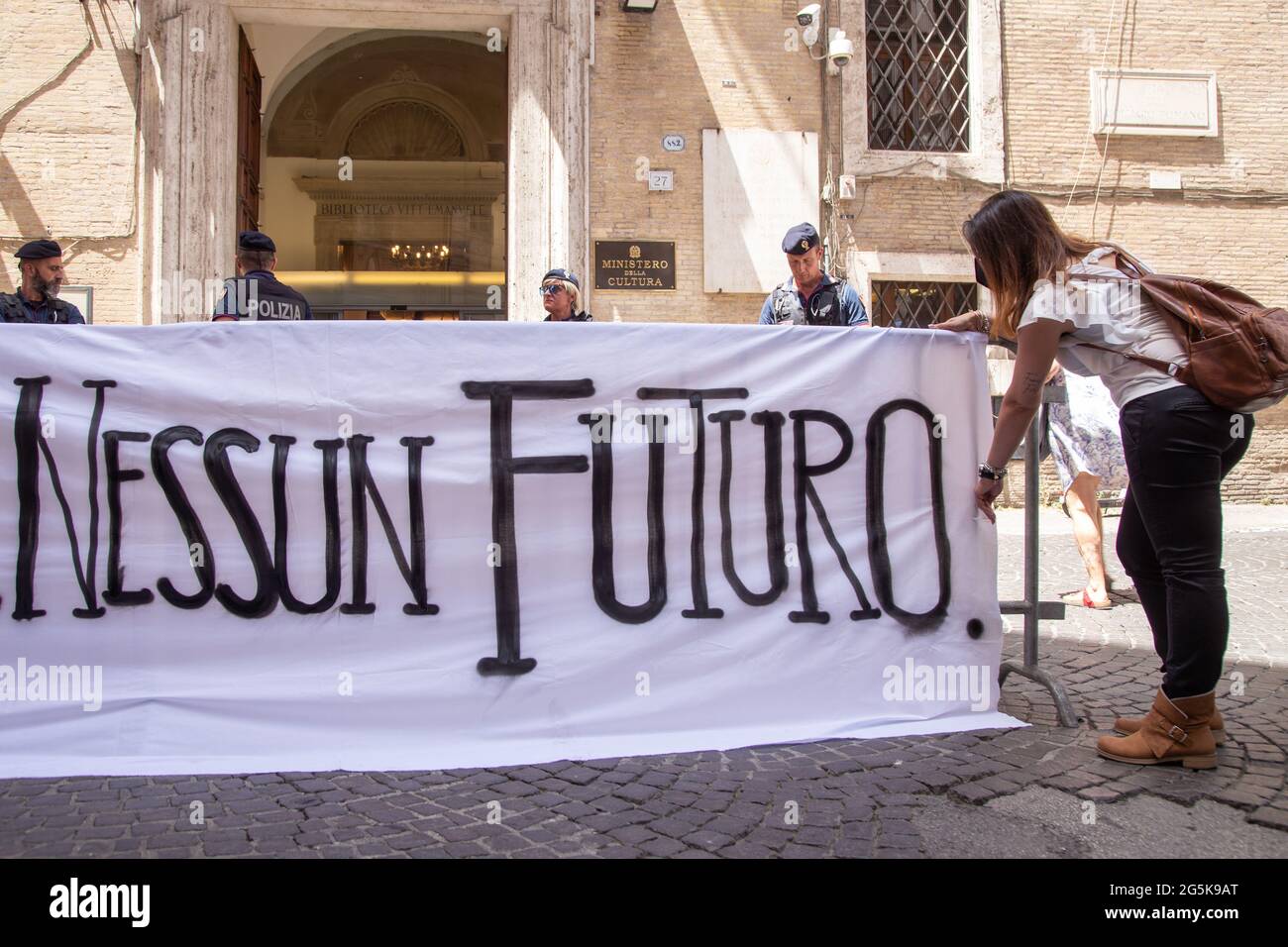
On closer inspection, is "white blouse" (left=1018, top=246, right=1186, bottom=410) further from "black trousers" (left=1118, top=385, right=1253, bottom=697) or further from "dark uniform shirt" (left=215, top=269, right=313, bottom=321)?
"dark uniform shirt" (left=215, top=269, right=313, bottom=321)

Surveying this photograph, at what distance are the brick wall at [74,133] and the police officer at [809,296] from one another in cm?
804

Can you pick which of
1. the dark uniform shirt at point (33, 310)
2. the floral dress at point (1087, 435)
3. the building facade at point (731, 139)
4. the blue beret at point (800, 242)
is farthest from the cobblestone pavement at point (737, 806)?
the building facade at point (731, 139)

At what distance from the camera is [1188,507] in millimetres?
2939

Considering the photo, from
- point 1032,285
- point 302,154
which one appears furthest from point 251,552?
point 302,154

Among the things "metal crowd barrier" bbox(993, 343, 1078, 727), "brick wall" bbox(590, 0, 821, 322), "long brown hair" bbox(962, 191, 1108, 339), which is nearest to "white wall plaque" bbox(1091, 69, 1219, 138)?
"brick wall" bbox(590, 0, 821, 322)

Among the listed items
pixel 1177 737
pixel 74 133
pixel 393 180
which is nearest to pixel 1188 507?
pixel 1177 737

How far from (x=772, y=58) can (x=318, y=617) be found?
1006 cm

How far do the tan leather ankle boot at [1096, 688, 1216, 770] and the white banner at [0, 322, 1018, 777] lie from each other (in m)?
0.54

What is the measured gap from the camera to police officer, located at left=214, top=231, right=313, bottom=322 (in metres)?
5.24

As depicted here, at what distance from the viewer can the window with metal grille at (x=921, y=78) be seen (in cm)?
1184

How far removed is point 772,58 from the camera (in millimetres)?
11414

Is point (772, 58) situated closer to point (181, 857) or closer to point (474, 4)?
Result: point (474, 4)

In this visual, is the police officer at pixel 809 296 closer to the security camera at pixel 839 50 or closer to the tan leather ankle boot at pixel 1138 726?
the tan leather ankle boot at pixel 1138 726

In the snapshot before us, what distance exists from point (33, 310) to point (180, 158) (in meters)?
5.55
